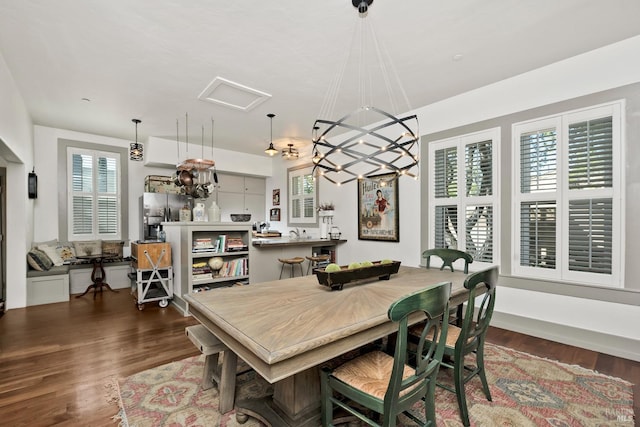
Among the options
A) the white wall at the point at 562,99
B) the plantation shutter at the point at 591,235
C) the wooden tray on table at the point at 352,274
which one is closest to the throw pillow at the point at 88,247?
the wooden tray on table at the point at 352,274

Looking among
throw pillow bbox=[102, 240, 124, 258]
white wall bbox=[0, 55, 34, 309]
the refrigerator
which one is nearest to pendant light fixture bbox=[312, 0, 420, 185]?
the refrigerator

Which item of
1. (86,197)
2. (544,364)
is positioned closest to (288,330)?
(544,364)

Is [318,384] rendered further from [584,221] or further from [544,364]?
[584,221]

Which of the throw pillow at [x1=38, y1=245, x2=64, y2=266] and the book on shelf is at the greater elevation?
the book on shelf

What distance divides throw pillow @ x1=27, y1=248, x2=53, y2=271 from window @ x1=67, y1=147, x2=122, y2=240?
795mm

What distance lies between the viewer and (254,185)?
735cm

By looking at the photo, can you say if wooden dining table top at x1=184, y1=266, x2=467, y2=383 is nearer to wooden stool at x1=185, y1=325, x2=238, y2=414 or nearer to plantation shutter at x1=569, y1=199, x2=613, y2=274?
wooden stool at x1=185, y1=325, x2=238, y2=414

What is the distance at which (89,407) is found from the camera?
2021 millimetres

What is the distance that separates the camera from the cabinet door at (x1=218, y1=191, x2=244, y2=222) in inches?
266

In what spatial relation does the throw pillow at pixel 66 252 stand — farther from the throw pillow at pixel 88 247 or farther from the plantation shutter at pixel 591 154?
the plantation shutter at pixel 591 154

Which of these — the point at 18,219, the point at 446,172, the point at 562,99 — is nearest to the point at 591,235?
the point at 562,99

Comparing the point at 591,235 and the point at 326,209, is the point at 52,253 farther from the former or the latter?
the point at 591,235

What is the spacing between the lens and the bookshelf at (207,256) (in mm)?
3932

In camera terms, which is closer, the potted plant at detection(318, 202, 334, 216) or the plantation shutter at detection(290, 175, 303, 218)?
the potted plant at detection(318, 202, 334, 216)
